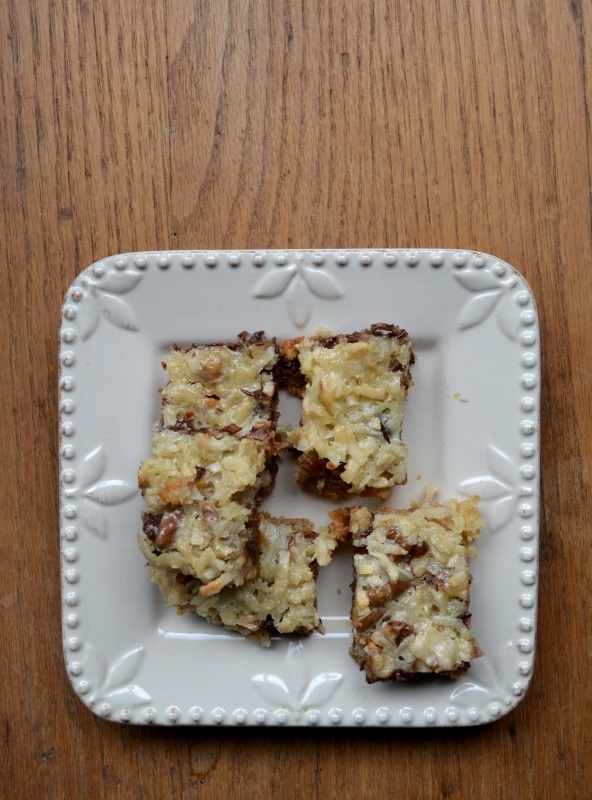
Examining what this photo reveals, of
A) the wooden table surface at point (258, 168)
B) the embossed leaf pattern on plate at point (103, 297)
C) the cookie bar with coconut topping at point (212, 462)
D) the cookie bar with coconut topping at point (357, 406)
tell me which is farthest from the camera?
the wooden table surface at point (258, 168)

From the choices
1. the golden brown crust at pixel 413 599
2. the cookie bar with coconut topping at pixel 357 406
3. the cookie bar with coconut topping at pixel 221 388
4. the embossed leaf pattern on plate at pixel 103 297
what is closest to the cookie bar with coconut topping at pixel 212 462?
the cookie bar with coconut topping at pixel 221 388

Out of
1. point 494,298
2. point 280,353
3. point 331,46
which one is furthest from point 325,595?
point 331,46

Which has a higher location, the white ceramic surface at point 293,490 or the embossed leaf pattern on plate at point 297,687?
the white ceramic surface at point 293,490

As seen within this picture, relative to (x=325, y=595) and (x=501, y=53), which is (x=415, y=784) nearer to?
(x=325, y=595)

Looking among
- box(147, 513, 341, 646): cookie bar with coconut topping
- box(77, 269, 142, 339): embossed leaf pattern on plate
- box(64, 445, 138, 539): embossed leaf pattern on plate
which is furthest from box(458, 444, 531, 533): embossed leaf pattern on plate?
box(77, 269, 142, 339): embossed leaf pattern on plate

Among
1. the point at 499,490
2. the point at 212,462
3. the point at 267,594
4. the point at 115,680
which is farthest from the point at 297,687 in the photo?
the point at 499,490

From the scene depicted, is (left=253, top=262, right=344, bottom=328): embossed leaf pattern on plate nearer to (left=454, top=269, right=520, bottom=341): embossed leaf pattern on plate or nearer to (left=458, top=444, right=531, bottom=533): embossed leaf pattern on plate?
(left=454, top=269, right=520, bottom=341): embossed leaf pattern on plate

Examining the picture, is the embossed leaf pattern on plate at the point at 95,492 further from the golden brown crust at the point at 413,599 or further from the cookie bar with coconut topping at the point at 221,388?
the golden brown crust at the point at 413,599
